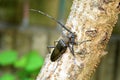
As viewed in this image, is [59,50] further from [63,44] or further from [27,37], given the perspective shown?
[27,37]

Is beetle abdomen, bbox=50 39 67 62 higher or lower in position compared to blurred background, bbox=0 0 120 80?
higher

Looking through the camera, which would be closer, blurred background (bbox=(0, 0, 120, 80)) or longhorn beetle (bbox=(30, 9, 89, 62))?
longhorn beetle (bbox=(30, 9, 89, 62))

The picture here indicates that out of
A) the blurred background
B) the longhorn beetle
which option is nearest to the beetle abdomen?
the longhorn beetle

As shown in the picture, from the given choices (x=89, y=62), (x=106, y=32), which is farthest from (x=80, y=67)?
(x=106, y=32)

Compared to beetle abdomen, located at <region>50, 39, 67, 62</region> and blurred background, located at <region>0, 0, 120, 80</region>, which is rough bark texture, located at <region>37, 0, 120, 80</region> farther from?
blurred background, located at <region>0, 0, 120, 80</region>

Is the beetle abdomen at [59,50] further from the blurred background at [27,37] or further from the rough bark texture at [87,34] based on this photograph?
the blurred background at [27,37]
